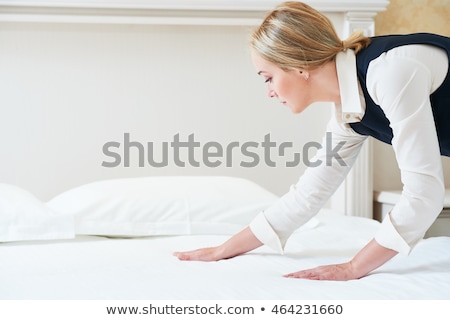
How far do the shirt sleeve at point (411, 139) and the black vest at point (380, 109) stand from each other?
1.6 inches

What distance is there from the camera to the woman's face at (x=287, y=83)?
1.49 m

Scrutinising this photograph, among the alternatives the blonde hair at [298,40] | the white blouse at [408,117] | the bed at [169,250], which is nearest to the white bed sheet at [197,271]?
the bed at [169,250]

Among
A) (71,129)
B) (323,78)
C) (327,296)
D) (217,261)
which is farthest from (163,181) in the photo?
(327,296)

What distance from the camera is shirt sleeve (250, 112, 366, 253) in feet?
5.50

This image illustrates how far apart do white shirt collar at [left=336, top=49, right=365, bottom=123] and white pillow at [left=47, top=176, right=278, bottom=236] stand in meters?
0.77

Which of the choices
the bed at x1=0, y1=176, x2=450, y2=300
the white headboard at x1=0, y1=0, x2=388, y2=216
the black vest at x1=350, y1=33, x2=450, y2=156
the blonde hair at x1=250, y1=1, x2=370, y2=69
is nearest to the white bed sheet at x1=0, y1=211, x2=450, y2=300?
the bed at x1=0, y1=176, x2=450, y2=300

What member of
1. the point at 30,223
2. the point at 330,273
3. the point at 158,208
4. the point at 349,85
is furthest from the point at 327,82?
the point at 30,223

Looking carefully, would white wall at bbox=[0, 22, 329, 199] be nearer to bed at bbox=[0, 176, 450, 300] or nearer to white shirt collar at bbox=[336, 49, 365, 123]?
bed at bbox=[0, 176, 450, 300]

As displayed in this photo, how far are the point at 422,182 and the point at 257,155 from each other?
4.80 ft

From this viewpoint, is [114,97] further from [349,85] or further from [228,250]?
[349,85]

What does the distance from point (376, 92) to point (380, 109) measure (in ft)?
0.31

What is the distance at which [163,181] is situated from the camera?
2311mm

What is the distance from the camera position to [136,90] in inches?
104

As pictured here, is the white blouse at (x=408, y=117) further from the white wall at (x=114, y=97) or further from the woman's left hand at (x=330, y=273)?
Result: the white wall at (x=114, y=97)
